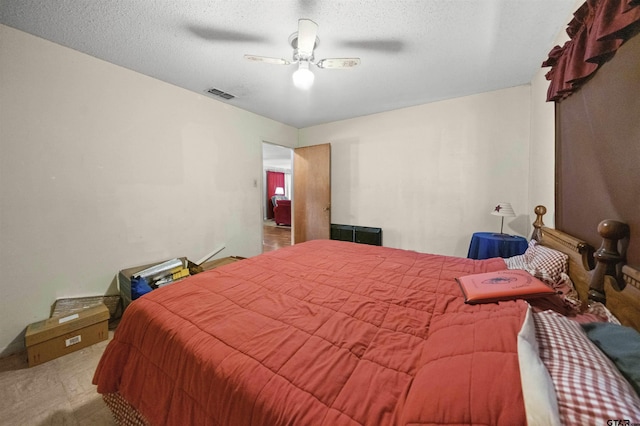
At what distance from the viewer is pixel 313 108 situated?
3414 millimetres

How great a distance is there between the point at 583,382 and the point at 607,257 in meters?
0.74

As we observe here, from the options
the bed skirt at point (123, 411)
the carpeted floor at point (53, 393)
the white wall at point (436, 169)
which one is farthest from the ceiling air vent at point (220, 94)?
the bed skirt at point (123, 411)

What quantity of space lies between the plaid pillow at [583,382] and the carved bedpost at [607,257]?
1.53 feet

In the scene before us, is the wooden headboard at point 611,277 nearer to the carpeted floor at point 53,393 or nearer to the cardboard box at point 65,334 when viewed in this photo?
the carpeted floor at point 53,393

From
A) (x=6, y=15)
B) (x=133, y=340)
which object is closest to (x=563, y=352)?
(x=133, y=340)

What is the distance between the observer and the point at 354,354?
80cm

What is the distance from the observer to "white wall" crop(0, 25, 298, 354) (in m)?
1.76

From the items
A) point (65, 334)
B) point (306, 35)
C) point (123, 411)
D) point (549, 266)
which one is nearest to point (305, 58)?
point (306, 35)

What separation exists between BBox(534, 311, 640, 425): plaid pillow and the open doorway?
4.88 m

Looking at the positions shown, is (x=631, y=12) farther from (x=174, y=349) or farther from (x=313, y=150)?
(x=313, y=150)

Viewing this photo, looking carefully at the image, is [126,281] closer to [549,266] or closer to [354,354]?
[354,354]

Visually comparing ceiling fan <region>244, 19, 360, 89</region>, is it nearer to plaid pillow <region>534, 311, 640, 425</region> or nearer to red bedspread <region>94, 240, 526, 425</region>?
red bedspread <region>94, 240, 526, 425</region>

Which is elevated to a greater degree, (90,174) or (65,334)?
(90,174)

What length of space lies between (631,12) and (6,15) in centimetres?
357
